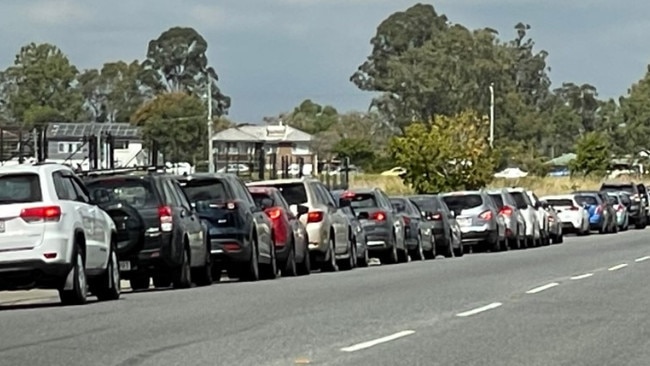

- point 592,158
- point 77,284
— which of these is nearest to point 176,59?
point 592,158

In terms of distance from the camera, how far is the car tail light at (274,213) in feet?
88.8

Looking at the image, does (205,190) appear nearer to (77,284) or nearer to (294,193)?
(294,193)

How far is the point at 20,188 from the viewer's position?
18.7 m

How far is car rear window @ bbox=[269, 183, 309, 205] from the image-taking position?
97.4ft

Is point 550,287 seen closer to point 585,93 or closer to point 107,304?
point 107,304

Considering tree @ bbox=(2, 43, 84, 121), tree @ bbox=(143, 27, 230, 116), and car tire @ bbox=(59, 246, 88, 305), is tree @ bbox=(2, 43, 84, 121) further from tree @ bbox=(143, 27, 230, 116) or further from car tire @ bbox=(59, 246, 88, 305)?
car tire @ bbox=(59, 246, 88, 305)

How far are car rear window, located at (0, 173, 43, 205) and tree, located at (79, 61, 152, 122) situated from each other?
4276 inches

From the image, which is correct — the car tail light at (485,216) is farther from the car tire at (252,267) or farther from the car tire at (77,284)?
the car tire at (77,284)

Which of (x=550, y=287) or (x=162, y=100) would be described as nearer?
(x=550, y=287)

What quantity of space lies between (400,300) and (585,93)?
138678 mm

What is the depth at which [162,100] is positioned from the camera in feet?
356

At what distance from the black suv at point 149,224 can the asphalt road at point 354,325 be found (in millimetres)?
519

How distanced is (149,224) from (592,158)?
81472 mm

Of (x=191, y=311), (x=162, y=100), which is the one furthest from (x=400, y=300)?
(x=162, y=100)
